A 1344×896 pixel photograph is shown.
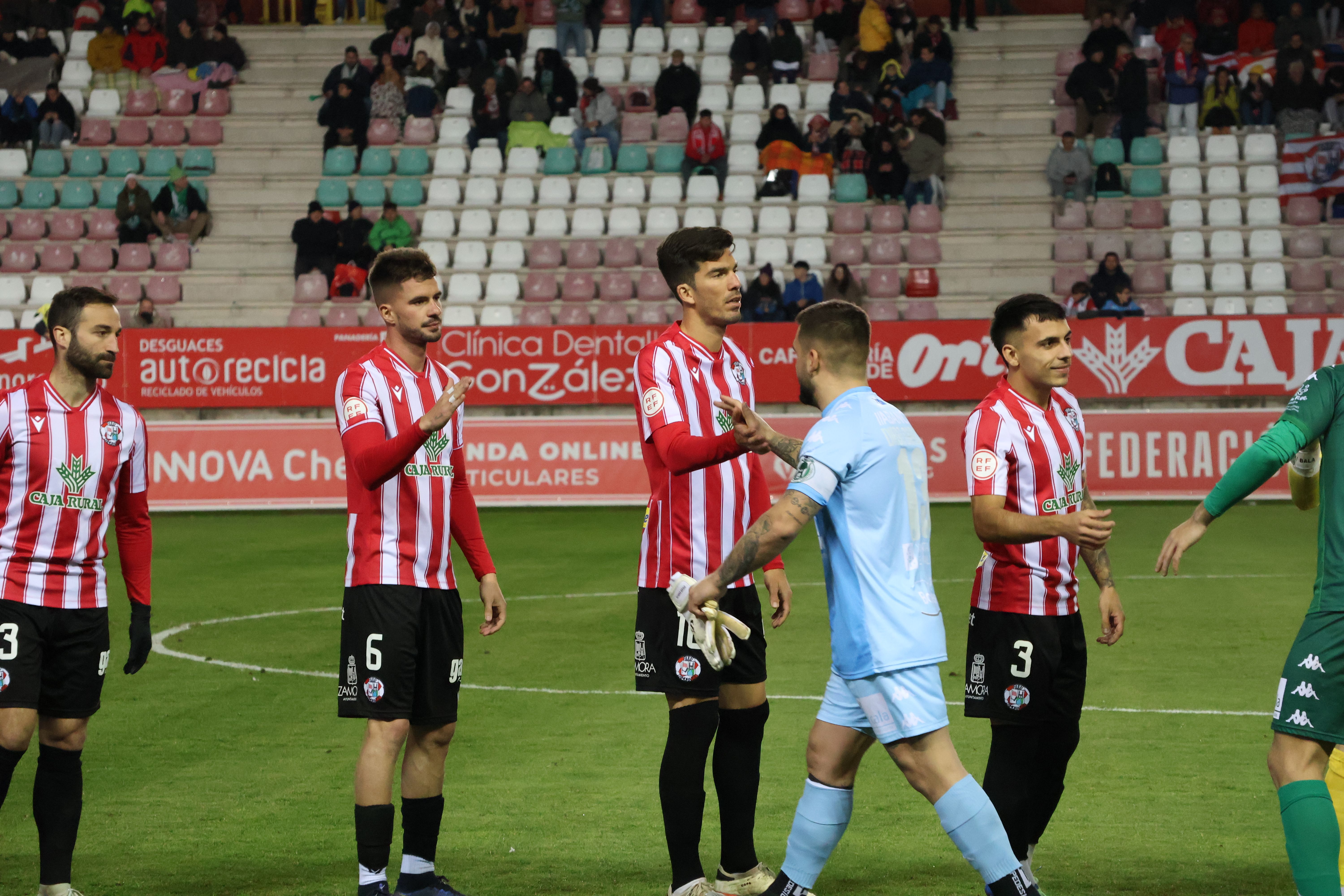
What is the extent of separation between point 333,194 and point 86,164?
472 centimetres

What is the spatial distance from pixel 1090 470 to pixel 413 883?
49.7ft

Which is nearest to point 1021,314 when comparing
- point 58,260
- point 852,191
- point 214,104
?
point 852,191

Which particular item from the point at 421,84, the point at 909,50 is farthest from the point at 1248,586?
the point at 421,84

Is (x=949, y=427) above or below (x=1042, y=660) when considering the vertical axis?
above

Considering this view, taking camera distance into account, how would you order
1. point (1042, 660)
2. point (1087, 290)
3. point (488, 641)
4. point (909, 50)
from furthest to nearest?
1. point (909, 50)
2. point (1087, 290)
3. point (488, 641)
4. point (1042, 660)

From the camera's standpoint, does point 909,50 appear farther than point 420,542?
Yes

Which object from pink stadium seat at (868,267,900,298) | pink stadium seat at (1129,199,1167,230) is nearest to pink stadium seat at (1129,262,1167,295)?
pink stadium seat at (1129,199,1167,230)

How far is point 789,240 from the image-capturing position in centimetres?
2384

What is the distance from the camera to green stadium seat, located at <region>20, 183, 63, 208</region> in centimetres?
2558

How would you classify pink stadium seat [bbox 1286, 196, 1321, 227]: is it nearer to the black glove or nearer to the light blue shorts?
the light blue shorts

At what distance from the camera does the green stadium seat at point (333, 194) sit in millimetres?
25250

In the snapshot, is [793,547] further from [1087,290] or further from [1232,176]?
[1232,176]

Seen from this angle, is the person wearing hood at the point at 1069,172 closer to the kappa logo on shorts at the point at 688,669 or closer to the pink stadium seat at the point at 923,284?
the pink stadium seat at the point at 923,284

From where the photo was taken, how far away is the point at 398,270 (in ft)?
16.9
